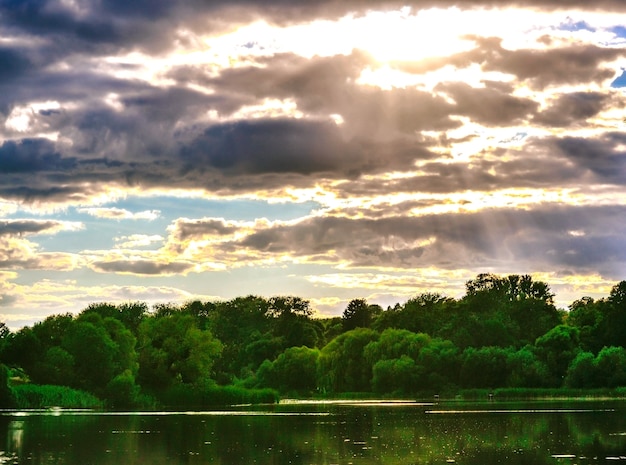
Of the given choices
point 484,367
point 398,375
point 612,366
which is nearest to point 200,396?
point 398,375

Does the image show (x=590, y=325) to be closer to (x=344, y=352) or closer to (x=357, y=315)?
(x=344, y=352)

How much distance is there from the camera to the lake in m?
38.4

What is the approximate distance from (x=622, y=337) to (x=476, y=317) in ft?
74.4

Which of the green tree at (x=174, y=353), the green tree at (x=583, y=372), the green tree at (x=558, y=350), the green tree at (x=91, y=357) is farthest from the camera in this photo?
the green tree at (x=558, y=350)

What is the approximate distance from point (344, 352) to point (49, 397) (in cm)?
5543

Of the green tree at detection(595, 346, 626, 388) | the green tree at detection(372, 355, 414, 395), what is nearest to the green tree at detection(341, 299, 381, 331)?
the green tree at detection(372, 355, 414, 395)

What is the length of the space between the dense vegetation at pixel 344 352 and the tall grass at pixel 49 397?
0.56 meters

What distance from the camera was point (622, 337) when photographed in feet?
445

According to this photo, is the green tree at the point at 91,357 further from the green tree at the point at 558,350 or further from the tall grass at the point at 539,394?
the green tree at the point at 558,350

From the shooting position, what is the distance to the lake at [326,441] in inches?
1513

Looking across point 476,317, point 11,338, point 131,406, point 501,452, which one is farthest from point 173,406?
point 501,452

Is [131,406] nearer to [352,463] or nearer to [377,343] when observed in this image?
[377,343]

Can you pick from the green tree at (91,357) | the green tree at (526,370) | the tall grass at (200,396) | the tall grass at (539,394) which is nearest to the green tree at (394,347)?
the tall grass at (539,394)

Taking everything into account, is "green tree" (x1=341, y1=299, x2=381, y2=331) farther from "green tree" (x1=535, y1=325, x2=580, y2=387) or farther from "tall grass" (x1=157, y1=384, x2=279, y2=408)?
"tall grass" (x1=157, y1=384, x2=279, y2=408)
